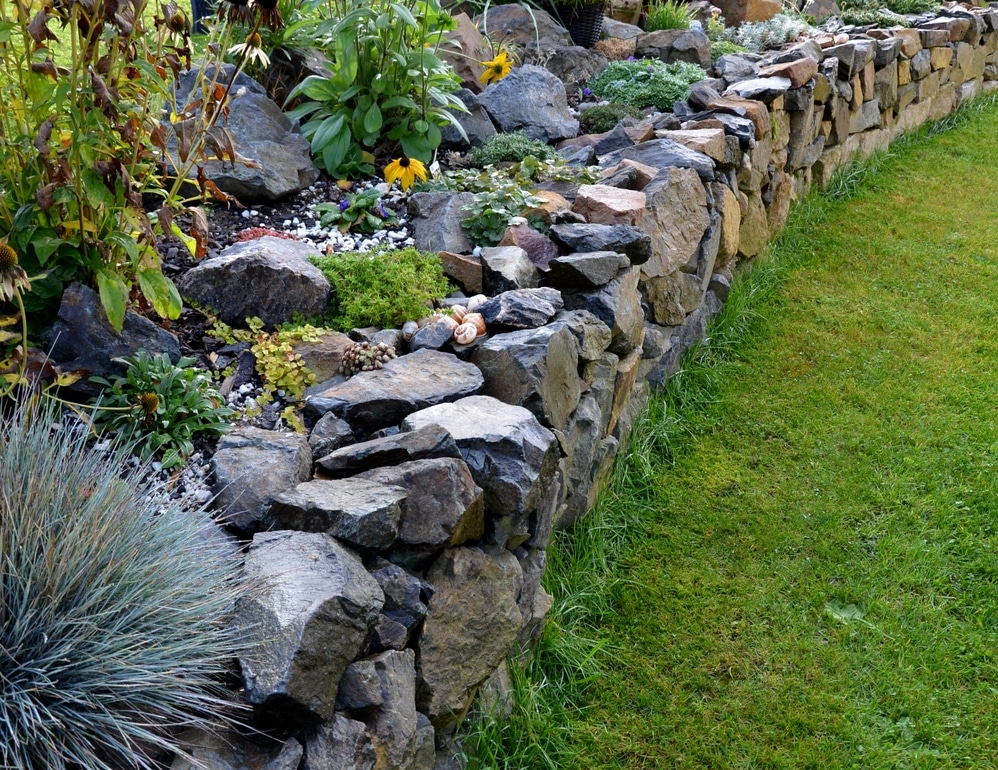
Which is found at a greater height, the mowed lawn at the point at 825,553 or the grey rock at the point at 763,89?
the grey rock at the point at 763,89

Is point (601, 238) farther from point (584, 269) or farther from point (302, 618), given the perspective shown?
point (302, 618)

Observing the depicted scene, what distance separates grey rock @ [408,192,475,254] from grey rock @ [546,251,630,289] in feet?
1.35

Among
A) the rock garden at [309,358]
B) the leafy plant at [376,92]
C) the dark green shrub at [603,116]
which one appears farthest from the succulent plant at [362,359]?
the dark green shrub at [603,116]

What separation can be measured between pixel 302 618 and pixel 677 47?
5.88 m

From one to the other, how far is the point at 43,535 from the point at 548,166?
10.5 feet

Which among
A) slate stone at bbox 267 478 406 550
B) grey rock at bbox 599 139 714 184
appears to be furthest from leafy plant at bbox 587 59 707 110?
slate stone at bbox 267 478 406 550

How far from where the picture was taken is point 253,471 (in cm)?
236

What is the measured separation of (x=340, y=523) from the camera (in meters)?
2.19

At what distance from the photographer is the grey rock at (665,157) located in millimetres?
4535

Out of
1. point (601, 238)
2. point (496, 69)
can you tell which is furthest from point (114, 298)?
point (496, 69)

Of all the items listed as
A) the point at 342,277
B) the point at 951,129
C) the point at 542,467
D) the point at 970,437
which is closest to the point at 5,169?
the point at 342,277

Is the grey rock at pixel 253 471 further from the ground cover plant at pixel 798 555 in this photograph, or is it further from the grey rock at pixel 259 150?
the grey rock at pixel 259 150

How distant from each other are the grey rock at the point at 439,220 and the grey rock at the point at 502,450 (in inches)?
44.8

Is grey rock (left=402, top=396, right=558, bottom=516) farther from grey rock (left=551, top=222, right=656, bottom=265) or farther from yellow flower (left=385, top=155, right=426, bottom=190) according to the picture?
yellow flower (left=385, top=155, right=426, bottom=190)
